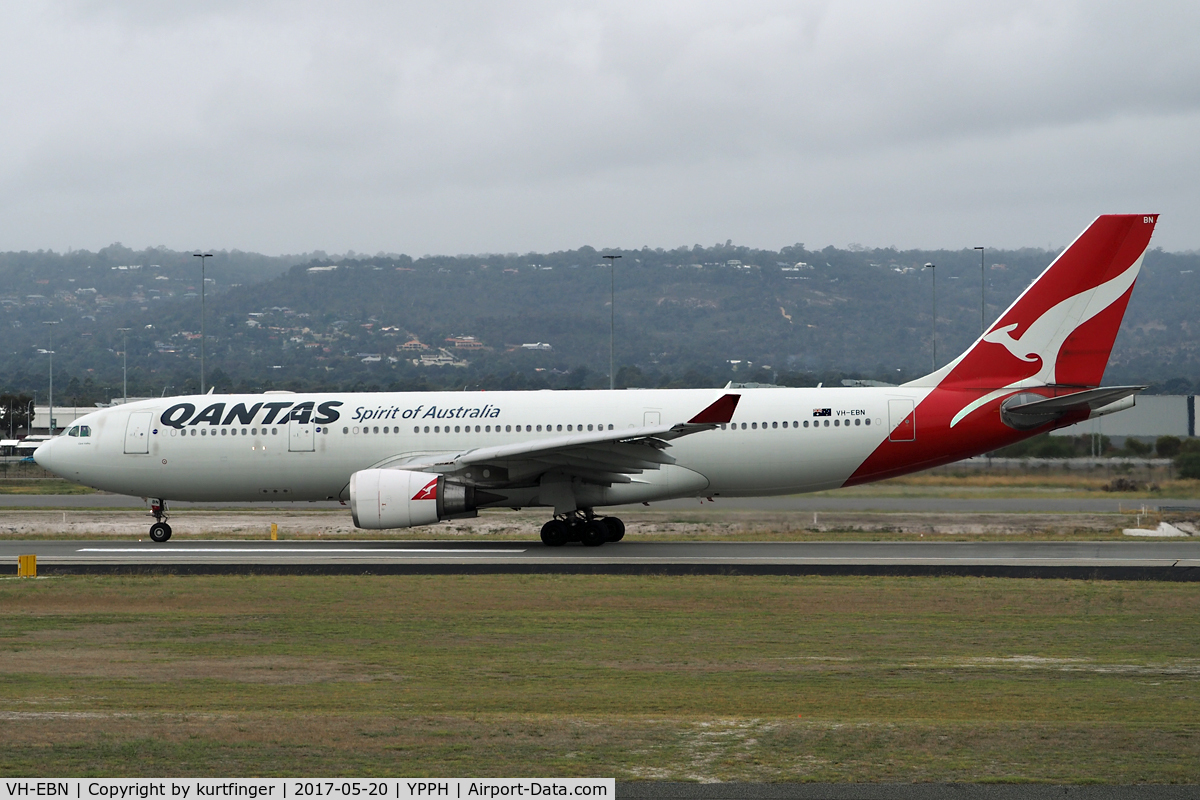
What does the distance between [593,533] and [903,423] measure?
7069mm

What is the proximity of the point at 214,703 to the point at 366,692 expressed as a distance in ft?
4.39

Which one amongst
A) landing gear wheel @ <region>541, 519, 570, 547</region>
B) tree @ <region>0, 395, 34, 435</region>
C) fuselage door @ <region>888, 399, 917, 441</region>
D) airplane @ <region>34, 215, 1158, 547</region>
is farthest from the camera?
tree @ <region>0, 395, 34, 435</region>

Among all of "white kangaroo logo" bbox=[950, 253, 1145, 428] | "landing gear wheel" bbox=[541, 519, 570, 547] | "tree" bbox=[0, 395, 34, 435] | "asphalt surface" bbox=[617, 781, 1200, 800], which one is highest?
"tree" bbox=[0, 395, 34, 435]

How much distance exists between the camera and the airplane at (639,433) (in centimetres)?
2491

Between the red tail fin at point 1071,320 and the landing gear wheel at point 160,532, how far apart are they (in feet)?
59.9

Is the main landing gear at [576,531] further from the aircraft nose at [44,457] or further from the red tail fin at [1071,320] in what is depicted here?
the aircraft nose at [44,457]

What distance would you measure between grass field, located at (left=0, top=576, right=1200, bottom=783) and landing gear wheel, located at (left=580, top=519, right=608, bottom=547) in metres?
6.14


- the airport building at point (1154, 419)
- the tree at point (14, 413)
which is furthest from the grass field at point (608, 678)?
the tree at point (14, 413)

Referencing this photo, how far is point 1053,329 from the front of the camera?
26062 millimetres

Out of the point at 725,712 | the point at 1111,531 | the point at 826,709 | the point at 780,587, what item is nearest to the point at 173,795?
the point at 725,712

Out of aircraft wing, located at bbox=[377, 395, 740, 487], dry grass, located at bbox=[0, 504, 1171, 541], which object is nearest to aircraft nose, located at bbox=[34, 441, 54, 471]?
dry grass, located at bbox=[0, 504, 1171, 541]

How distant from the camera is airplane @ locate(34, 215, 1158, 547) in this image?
2491cm

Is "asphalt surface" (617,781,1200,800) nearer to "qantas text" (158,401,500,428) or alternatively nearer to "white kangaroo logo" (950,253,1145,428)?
"white kangaroo logo" (950,253,1145,428)

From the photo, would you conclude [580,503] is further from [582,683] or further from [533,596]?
[582,683]
